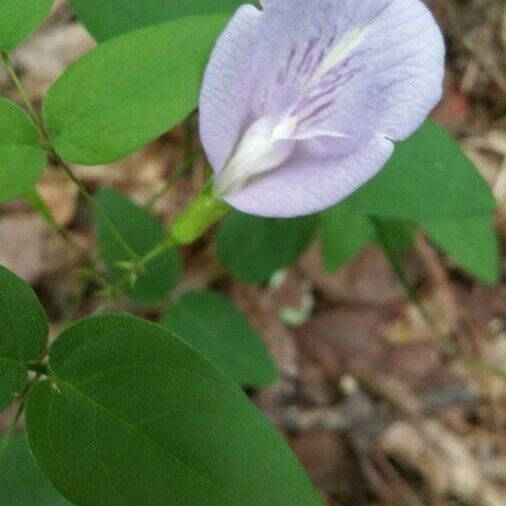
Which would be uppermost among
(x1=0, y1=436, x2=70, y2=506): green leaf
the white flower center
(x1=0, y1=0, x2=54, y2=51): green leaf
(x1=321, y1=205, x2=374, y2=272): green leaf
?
(x1=0, y1=0, x2=54, y2=51): green leaf

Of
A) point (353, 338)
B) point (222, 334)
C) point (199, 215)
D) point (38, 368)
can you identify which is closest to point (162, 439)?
point (38, 368)

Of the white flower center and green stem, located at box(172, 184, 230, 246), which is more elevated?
the white flower center

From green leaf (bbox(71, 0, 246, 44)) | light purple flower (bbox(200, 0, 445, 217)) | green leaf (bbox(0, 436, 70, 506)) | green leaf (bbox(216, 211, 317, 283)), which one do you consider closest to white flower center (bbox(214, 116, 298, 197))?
light purple flower (bbox(200, 0, 445, 217))

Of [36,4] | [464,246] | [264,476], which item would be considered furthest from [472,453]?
[36,4]

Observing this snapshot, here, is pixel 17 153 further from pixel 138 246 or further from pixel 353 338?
pixel 353 338

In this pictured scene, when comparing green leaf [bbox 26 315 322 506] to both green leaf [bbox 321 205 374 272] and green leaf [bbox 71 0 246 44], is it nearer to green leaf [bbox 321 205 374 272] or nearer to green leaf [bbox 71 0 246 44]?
green leaf [bbox 71 0 246 44]

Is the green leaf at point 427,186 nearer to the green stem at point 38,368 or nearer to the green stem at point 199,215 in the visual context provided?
the green stem at point 199,215

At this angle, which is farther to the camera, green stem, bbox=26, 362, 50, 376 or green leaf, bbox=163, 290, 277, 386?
green leaf, bbox=163, 290, 277, 386
